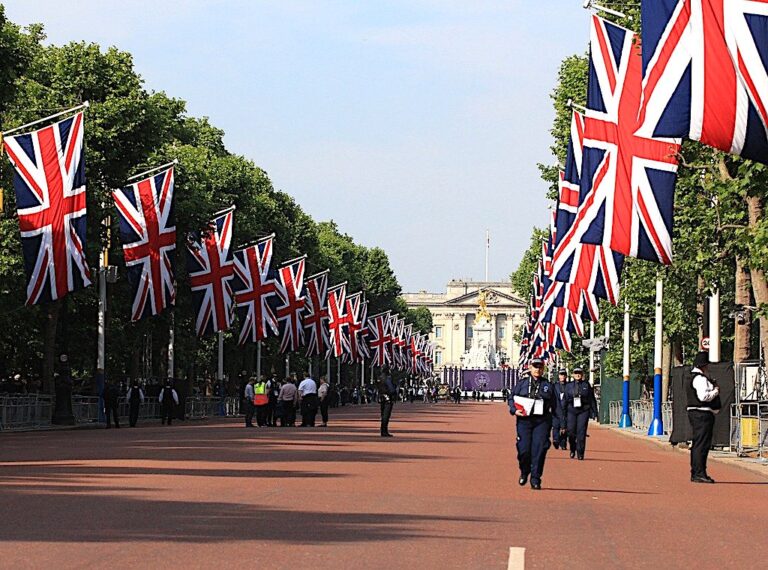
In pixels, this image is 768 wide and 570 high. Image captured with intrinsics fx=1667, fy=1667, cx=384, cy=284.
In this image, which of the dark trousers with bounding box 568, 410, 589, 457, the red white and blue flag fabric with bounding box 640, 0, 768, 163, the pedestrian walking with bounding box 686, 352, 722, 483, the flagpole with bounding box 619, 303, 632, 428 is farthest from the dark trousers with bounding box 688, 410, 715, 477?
the flagpole with bounding box 619, 303, 632, 428

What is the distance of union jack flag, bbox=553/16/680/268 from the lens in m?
26.7

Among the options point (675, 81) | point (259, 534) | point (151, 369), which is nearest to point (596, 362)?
point (151, 369)

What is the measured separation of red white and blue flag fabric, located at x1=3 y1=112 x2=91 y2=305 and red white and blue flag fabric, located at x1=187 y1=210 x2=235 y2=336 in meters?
17.8

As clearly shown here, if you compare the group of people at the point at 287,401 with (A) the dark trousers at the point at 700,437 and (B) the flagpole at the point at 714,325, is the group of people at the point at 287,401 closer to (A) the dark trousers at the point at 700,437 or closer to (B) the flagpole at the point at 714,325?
(B) the flagpole at the point at 714,325

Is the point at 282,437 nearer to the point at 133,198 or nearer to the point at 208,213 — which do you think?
the point at 133,198

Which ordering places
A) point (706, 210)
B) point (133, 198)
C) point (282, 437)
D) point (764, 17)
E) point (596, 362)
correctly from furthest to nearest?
point (596, 362)
point (133, 198)
point (282, 437)
point (706, 210)
point (764, 17)

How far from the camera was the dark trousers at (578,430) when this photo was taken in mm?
33250

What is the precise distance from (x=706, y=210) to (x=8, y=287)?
27.4 meters

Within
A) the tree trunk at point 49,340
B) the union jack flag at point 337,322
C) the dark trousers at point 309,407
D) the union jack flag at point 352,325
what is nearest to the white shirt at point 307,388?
the dark trousers at point 309,407

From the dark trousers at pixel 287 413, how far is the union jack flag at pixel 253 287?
10.3m

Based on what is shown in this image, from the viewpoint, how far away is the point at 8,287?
5353 cm

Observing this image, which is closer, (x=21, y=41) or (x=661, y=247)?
(x=661, y=247)

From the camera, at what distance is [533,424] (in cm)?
2262

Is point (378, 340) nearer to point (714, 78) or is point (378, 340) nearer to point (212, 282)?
point (212, 282)
